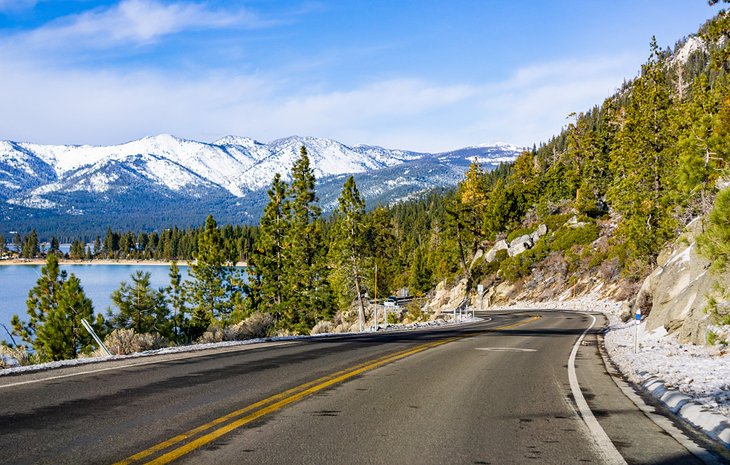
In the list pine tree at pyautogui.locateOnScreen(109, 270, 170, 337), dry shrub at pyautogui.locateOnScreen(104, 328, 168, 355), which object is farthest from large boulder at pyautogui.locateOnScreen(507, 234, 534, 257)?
dry shrub at pyautogui.locateOnScreen(104, 328, 168, 355)

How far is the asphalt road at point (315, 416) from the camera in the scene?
16.2 ft

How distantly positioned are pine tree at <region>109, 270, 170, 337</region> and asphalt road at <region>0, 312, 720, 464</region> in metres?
25.1

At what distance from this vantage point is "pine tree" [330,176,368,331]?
4969 cm

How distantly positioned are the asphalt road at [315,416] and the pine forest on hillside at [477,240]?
4600 mm

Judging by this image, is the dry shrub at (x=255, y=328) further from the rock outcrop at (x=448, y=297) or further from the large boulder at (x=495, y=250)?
the large boulder at (x=495, y=250)

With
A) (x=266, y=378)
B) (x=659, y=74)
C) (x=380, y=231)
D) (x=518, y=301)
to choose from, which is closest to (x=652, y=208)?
(x=659, y=74)

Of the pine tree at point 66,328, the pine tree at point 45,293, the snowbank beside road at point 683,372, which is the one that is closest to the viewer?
the snowbank beside road at point 683,372

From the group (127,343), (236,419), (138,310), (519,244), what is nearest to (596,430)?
(236,419)

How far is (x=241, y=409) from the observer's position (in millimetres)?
6594

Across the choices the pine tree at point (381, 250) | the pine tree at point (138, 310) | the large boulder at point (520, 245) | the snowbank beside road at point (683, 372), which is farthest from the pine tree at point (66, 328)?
the large boulder at point (520, 245)

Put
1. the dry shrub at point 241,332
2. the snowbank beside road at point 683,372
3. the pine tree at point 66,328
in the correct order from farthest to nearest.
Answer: the pine tree at point 66,328 < the dry shrub at point 241,332 < the snowbank beside road at point 683,372

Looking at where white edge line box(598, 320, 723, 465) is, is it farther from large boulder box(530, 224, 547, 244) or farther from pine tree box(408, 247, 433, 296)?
pine tree box(408, 247, 433, 296)

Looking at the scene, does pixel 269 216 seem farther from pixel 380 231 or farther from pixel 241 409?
pixel 241 409

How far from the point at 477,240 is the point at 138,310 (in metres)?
61.8
